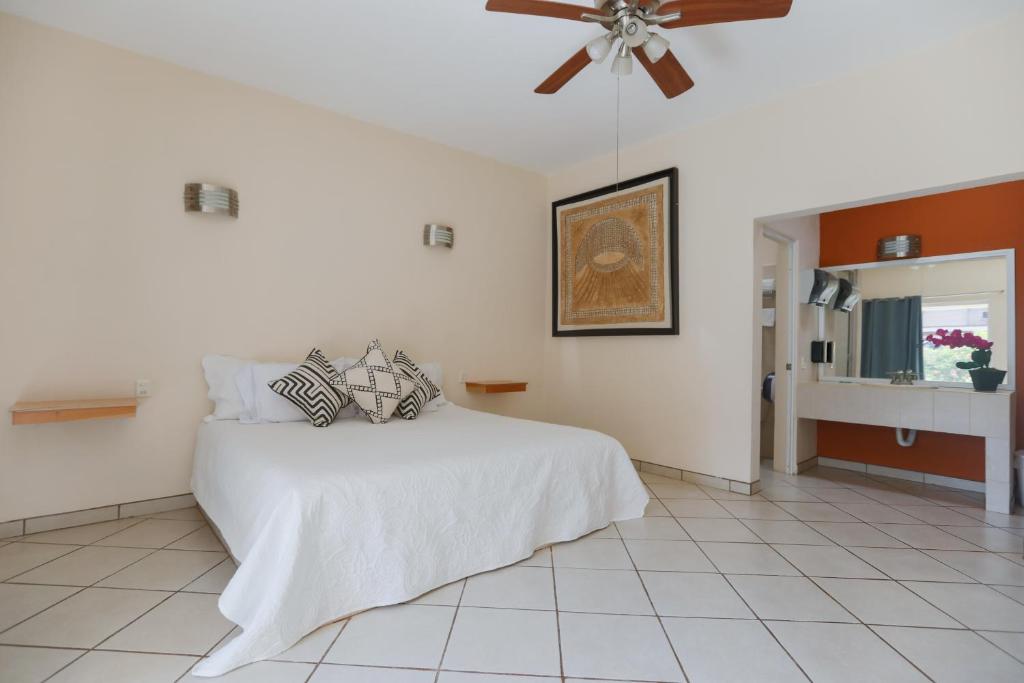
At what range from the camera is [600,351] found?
4.58 metres

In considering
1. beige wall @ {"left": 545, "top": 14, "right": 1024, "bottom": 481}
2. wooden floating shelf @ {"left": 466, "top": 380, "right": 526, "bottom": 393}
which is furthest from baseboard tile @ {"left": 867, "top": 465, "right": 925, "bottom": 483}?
wooden floating shelf @ {"left": 466, "top": 380, "right": 526, "bottom": 393}

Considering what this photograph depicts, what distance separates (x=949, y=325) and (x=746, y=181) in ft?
6.65

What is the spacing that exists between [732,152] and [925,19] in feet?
4.04

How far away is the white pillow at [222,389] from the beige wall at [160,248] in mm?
85

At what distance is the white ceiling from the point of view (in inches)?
101

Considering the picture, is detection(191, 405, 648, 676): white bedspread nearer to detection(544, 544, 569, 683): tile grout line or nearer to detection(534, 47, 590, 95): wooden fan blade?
detection(544, 544, 569, 683): tile grout line

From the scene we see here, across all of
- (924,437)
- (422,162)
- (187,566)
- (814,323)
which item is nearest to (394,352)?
(422,162)

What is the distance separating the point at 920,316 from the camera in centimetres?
407

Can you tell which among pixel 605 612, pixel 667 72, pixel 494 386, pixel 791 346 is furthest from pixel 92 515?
pixel 791 346

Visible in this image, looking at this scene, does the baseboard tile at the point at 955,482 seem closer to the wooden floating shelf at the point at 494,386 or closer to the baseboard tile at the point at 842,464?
the baseboard tile at the point at 842,464

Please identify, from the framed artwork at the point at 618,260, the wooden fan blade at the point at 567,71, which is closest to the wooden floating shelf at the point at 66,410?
the wooden fan blade at the point at 567,71

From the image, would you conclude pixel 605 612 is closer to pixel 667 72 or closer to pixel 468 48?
pixel 667 72

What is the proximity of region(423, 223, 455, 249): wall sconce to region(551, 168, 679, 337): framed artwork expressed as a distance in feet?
4.05

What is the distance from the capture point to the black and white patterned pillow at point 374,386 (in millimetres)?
3105
